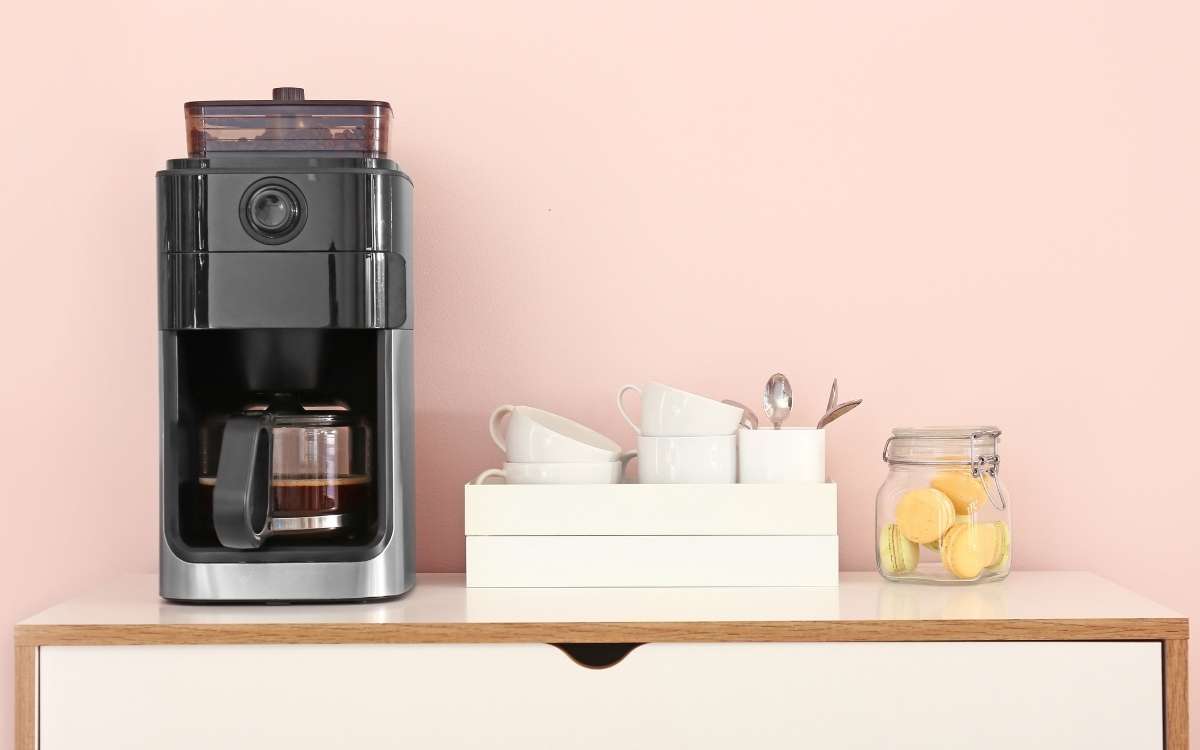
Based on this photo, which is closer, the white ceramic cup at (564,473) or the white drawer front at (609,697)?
the white drawer front at (609,697)

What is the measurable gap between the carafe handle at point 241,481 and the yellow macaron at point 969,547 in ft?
2.24

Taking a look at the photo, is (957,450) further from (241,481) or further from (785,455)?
(241,481)

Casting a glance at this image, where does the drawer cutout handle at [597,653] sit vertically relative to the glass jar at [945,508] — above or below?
below

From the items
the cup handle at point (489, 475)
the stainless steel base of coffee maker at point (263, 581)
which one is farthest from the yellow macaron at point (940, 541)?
the stainless steel base of coffee maker at point (263, 581)

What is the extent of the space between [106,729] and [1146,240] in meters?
1.23

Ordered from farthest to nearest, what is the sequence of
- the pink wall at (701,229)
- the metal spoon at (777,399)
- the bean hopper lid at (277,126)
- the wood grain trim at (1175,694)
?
the pink wall at (701,229), the metal spoon at (777,399), the bean hopper lid at (277,126), the wood grain trim at (1175,694)

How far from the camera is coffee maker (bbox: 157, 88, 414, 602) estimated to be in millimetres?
1033

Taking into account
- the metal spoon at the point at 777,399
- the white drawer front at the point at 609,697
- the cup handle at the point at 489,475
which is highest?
the metal spoon at the point at 777,399

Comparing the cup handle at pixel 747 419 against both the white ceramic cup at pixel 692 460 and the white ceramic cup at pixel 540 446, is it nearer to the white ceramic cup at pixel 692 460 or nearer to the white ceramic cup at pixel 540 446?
the white ceramic cup at pixel 692 460

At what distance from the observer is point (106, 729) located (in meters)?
0.97

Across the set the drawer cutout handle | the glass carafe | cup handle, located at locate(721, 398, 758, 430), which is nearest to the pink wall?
cup handle, located at locate(721, 398, 758, 430)

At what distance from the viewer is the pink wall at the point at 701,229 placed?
4.31ft

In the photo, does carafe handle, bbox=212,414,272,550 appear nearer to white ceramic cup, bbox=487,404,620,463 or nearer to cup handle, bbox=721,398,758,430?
white ceramic cup, bbox=487,404,620,463

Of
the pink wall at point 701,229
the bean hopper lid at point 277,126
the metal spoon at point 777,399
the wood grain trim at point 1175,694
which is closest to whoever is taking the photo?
the wood grain trim at point 1175,694
